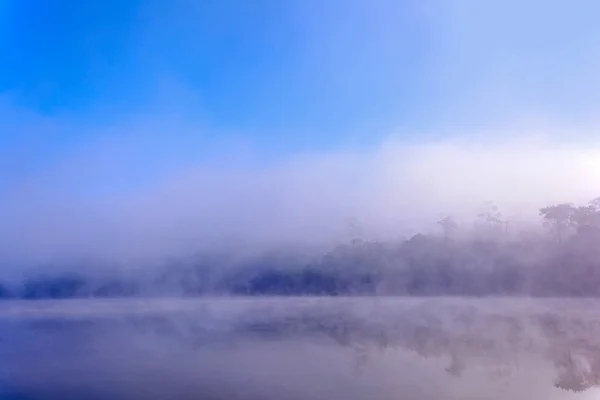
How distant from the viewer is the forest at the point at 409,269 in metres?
5.16

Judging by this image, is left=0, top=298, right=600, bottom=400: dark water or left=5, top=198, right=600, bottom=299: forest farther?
left=5, top=198, right=600, bottom=299: forest

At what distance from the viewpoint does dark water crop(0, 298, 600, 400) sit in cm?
357

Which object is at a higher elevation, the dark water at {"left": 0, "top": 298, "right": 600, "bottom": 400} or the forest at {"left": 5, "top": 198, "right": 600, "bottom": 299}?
the forest at {"left": 5, "top": 198, "right": 600, "bottom": 299}

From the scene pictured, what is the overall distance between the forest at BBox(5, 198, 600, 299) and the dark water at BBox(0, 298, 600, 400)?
0.13m

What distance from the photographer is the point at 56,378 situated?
3.96 m

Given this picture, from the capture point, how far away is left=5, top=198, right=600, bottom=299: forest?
516 cm

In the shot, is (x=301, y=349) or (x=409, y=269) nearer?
(x=301, y=349)

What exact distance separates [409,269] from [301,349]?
58.6 inches

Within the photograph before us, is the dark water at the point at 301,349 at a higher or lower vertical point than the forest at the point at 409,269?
lower

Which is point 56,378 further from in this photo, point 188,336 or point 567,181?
point 567,181

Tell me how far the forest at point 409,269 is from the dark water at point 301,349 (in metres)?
0.13

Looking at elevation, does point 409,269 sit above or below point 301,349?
above

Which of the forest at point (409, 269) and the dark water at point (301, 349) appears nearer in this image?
the dark water at point (301, 349)

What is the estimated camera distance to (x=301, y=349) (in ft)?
14.9
